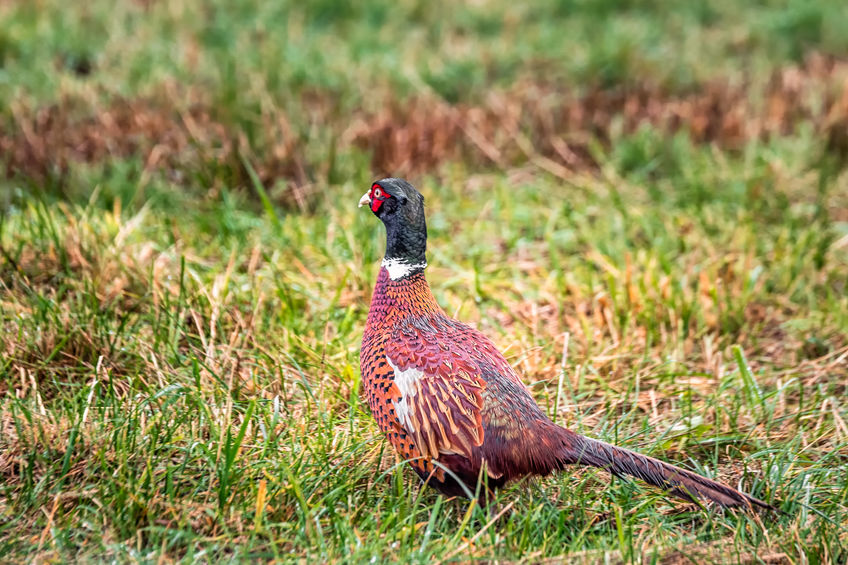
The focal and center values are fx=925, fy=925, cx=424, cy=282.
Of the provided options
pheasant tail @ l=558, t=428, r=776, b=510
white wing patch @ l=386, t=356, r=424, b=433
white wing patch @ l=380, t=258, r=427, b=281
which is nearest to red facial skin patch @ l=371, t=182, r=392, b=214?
white wing patch @ l=380, t=258, r=427, b=281

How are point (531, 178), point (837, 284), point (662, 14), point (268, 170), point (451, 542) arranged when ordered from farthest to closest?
point (662, 14) → point (531, 178) → point (268, 170) → point (837, 284) → point (451, 542)

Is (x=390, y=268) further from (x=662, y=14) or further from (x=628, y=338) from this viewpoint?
(x=662, y=14)

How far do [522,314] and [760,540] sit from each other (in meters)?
1.83

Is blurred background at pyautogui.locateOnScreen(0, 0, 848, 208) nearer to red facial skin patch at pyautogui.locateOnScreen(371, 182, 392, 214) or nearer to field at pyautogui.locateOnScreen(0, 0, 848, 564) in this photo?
field at pyautogui.locateOnScreen(0, 0, 848, 564)

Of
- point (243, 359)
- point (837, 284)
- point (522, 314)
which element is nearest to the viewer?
point (243, 359)

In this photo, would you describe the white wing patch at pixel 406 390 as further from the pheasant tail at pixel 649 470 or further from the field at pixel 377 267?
the pheasant tail at pixel 649 470

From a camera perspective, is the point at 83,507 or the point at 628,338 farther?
the point at 628,338

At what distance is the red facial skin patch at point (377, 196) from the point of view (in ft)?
10.3

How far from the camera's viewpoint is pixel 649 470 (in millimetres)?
2777

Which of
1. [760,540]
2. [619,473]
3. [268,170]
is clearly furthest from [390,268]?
[268,170]

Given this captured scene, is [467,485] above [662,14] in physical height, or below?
below

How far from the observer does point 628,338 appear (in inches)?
161

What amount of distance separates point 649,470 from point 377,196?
1.25 metres

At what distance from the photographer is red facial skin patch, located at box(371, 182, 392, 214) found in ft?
10.3
